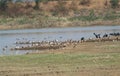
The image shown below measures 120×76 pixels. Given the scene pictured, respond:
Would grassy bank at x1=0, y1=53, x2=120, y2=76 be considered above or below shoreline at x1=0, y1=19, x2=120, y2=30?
above

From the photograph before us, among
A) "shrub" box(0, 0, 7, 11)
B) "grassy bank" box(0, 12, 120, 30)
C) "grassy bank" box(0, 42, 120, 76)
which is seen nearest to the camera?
"grassy bank" box(0, 42, 120, 76)

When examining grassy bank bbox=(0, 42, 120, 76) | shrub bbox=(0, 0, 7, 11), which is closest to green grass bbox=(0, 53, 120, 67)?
grassy bank bbox=(0, 42, 120, 76)

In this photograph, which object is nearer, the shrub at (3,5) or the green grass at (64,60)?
the green grass at (64,60)

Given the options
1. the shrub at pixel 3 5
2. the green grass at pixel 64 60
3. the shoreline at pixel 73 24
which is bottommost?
the shoreline at pixel 73 24

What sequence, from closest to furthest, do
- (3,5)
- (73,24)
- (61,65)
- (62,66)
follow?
(62,66)
(61,65)
(73,24)
(3,5)

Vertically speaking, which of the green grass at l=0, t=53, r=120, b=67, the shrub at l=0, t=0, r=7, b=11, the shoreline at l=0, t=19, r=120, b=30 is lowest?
the shoreline at l=0, t=19, r=120, b=30

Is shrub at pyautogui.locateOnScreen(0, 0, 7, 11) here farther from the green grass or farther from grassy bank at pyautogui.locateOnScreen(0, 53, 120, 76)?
the green grass

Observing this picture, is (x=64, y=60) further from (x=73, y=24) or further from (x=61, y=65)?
(x=73, y=24)

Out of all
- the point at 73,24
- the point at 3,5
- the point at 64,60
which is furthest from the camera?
the point at 3,5

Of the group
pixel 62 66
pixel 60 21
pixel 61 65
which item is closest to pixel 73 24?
pixel 60 21

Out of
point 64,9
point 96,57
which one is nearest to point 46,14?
point 64,9

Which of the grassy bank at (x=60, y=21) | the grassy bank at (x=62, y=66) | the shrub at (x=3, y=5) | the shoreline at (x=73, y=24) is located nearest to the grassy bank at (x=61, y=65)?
the grassy bank at (x=62, y=66)

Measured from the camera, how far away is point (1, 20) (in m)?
88.1

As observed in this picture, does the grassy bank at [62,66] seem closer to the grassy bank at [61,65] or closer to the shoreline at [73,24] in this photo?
the grassy bank at [61,65]
